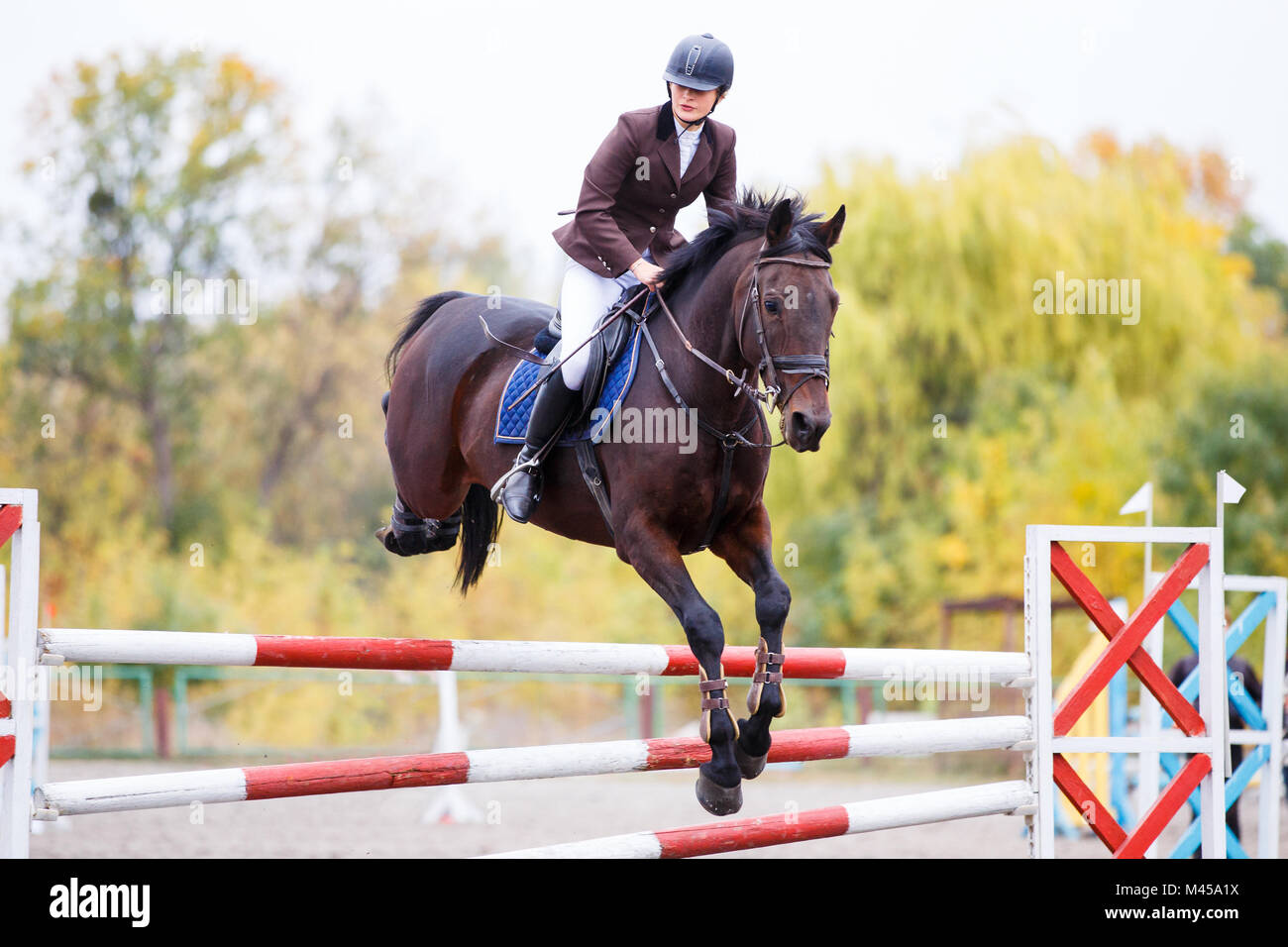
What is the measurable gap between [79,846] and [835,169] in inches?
517

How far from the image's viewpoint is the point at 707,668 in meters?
3.97

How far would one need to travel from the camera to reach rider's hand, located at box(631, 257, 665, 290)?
169 inches

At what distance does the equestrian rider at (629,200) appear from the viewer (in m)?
4.27

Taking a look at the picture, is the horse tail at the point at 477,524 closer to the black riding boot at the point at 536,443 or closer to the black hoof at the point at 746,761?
the black riding boot at the point at 536,443

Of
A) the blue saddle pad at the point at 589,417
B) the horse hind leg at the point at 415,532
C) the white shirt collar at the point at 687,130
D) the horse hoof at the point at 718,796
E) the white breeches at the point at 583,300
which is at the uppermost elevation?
the white shirt collar at the point at 687,130

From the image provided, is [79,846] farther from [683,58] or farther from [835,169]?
[835,169]

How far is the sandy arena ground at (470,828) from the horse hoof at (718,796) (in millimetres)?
3462

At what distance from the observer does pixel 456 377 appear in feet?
16.8

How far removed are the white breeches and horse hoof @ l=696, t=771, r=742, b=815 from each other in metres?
1.39

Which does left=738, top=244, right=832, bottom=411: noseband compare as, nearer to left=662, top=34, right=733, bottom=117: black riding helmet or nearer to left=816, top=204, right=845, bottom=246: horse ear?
left=816, top=204, right=845, bottom=246: horse ear

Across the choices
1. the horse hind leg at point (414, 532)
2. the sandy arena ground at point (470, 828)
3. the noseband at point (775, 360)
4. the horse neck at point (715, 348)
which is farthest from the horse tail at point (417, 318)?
the sandy arena ground at point (470, 828)

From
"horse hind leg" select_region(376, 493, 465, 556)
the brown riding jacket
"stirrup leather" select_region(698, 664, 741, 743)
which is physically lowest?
"stirrup leather" select_region(698, 664, 741, 743)

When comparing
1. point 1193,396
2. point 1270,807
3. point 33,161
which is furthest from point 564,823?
point 33,161


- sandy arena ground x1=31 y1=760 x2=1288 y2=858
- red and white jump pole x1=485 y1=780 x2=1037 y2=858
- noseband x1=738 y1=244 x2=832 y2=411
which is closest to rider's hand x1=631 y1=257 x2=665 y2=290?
noseband x1=738 y1=244 x2=832 y2=411
